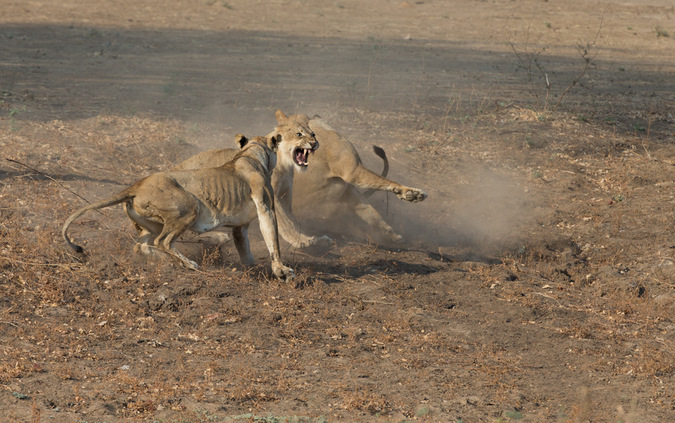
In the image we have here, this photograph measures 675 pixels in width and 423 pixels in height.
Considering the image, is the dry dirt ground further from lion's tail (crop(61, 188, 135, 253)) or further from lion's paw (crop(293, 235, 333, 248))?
lion's tail (crop(61, 188, 135, 253))

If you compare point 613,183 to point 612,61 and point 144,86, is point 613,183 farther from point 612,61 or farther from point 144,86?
point 612,61

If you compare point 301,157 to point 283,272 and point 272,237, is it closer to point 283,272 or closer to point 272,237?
point 272,237

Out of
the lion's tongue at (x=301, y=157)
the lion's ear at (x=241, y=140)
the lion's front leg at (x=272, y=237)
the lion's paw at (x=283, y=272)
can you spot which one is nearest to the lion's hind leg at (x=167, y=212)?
the lion's front leg at (x=272, y=237)

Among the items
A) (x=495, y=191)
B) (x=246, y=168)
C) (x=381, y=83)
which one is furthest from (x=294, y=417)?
(x=381, y=83)

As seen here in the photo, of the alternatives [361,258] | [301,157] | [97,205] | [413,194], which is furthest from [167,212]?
[413,194]

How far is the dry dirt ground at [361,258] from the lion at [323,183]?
0.27 m

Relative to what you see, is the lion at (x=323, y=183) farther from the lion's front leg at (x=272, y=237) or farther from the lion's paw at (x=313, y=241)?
the lion's front leg at (x=272, y=237)

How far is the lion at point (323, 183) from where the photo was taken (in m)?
8.40

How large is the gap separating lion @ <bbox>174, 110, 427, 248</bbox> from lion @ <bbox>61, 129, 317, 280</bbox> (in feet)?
2.55

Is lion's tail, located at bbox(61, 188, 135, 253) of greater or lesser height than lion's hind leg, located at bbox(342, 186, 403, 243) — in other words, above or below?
above

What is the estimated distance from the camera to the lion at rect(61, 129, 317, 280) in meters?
6.95

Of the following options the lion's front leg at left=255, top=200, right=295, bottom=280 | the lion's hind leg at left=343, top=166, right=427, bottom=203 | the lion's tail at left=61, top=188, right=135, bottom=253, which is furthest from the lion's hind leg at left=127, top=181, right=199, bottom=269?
the lion's hind leg at left=343, top=166, right=427, bottom=203

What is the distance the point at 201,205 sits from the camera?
7.12m

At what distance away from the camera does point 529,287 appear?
7594 mm
